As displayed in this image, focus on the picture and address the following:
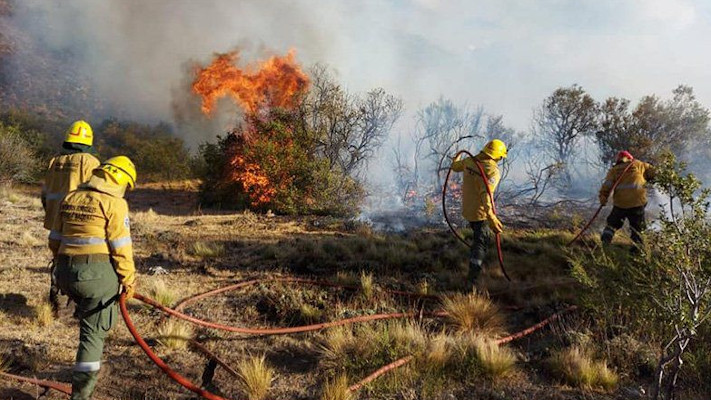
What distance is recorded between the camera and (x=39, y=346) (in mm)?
3932

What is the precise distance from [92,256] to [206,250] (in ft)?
16.3

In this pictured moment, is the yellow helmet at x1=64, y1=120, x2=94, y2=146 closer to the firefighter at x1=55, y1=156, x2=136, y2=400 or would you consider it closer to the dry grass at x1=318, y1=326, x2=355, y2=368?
the firefighter at x1=55, y1=156, x2=136, y2=400

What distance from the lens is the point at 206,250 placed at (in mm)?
7809

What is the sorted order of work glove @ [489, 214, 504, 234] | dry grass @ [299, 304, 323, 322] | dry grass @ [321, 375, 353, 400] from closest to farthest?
dry grass @ [321, 375, 353, 400] < dry grass @ [299, 304, 323, 322] < work glove @ [489, 214, 504, 234]

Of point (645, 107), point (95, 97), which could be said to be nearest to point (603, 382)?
point (645, 107)

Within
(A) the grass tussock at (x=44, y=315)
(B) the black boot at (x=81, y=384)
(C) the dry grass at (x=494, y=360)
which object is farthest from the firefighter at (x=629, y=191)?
(A) the grass tussock at (x=44, y=315)

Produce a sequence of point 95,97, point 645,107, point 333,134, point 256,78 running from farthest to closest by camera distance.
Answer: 1. point 95,97
2. point 645,107
3. point 256,78
4. point 333,134

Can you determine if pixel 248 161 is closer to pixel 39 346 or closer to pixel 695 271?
pixel 39 346

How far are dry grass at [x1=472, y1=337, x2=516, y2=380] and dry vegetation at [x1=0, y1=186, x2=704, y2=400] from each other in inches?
0.5

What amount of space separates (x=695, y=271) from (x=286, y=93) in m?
16.4

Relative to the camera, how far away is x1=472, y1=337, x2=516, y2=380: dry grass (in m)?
3.48

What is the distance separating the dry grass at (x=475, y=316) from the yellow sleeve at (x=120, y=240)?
334 centimetres

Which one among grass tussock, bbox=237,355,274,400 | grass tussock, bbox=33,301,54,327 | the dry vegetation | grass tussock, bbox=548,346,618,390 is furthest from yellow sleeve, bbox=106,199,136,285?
grass tussock, bbox=548,346,618,390

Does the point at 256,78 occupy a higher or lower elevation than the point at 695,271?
higher
